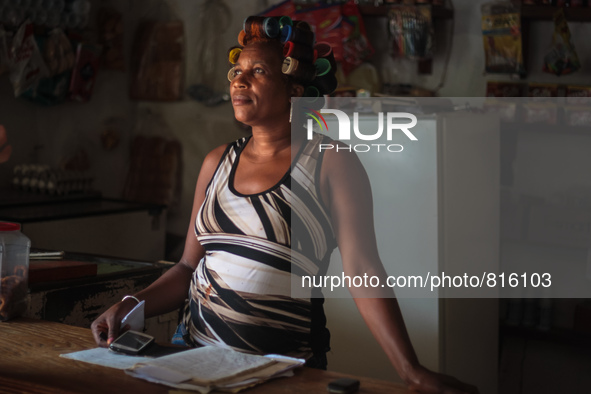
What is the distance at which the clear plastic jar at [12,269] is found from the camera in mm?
1640

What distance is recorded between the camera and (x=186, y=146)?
15.5 ft

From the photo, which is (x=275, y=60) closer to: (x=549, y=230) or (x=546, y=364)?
(x=549, y=230)

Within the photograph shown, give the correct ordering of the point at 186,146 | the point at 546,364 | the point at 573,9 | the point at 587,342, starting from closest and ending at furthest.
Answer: the point at 573,9
the point at 587,342
the point at 546,364
the point at 186,146

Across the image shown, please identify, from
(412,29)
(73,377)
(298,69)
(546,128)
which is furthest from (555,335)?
(73,377)

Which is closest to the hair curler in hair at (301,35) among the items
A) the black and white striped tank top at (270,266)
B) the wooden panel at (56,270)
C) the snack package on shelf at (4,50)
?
the black and white striped tank top at (270,266)

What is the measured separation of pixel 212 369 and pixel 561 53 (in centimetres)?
270

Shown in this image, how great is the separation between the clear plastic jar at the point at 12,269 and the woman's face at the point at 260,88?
2.00 feet

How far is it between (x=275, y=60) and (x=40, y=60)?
2838 millimetres

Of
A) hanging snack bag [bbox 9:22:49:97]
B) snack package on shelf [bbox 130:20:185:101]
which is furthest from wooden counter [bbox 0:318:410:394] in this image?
snack package on shelf [bbox 130:20:185:101]

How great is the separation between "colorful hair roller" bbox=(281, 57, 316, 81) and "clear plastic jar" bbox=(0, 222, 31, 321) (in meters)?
0.75

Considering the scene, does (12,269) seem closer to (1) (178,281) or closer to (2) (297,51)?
(1) (178,281)

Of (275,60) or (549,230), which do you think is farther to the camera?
(549,230)

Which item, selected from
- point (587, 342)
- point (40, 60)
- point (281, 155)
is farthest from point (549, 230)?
point (40, 60)

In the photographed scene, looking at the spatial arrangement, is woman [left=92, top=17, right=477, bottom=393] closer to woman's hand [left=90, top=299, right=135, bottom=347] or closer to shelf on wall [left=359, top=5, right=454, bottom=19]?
woman's hand [left=90, top=299, right=135, bottom=347]
